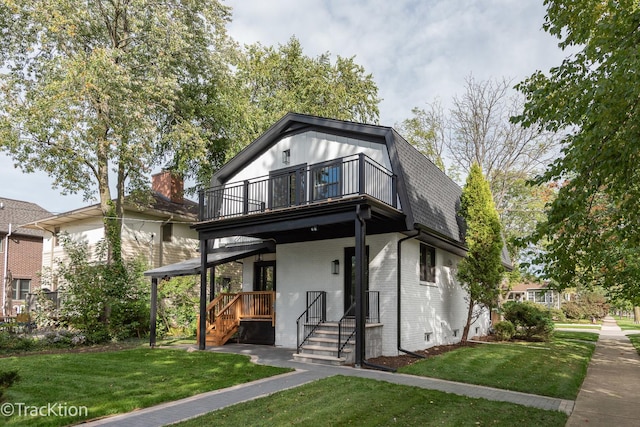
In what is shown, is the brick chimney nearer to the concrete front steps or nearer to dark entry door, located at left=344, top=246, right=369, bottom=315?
dark entry door, located at left=344, top=246, right=369, bottom=315

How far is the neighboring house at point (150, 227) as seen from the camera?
20.9 m

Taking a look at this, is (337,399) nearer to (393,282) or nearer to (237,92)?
(393,282)

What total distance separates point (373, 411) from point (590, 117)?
484 centimetres

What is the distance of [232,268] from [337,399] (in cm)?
1759

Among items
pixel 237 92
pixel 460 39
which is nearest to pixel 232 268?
pixel 237 92

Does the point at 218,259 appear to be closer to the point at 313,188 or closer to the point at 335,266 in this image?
the point at 335,266

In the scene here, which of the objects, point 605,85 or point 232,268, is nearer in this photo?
point 605,85

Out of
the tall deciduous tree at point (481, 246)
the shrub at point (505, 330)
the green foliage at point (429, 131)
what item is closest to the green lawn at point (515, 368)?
the tall deciduous tree at point (481, 246)

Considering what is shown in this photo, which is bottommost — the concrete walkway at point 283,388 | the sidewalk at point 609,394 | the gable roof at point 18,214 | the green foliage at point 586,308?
the green foliage at point 586,308

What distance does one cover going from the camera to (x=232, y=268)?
79.0 ft

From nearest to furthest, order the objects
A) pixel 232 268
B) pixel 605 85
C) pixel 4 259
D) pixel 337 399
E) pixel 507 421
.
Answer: pixel 605 85 → pixel 507 421 → pixel 337 399 → pixel 232 268 → pixel 4 259

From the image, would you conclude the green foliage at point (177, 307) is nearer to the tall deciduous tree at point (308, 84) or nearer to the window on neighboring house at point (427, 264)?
the window on neighboring house at point (427, 264)

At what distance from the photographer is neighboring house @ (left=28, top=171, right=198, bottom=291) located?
20.9 metres

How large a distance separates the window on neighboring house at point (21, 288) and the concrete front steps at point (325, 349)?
79.7 ft
